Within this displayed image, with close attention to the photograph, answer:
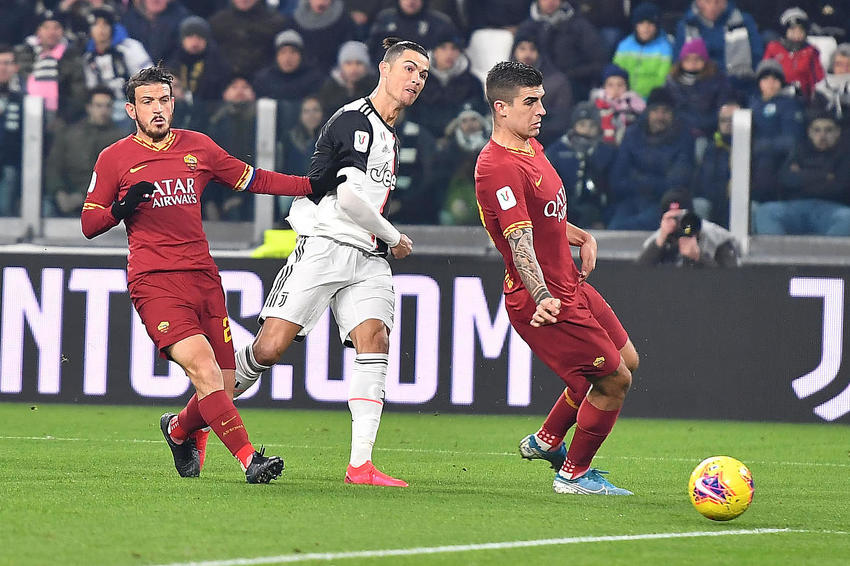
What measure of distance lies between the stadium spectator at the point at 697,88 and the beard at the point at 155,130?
20.9 feet

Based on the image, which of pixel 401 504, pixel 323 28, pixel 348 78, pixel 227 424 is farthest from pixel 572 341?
pixel 323 28

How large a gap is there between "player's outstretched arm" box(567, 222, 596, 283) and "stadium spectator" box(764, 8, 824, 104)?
617 centimetres

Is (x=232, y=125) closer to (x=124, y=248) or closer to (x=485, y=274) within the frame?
(x=124, y=248)

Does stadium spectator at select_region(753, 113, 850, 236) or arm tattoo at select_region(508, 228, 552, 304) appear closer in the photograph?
arm tattoo at select_region(508, 228, 552, 304)

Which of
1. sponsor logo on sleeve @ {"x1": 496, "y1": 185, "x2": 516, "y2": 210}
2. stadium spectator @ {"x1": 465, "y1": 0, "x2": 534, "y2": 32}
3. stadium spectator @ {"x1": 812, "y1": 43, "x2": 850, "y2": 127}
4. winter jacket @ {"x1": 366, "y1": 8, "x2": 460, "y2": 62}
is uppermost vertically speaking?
stadium spectator @ {"x1": 465, "y1": 0, "x2": 534, "y2": 32}

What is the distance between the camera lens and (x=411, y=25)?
14070mm

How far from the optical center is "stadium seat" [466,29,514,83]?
1425cm

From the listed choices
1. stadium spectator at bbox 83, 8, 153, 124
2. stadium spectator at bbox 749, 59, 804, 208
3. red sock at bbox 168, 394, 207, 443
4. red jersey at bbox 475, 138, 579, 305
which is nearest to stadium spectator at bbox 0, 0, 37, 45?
stadium spectator at bbox 83, 8, 153, 124

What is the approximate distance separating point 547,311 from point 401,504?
3.55ft

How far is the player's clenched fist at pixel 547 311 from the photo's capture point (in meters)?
6.34

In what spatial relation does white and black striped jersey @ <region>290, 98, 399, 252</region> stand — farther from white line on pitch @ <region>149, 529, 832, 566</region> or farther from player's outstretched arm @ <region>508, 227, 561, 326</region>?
white line on pitch @ <region>149, 529, 832, 566</region>

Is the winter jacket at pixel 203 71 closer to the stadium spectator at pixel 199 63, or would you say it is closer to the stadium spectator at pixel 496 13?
the stadium spectator at pixel 199 63

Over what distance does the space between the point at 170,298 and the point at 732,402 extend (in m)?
5.67

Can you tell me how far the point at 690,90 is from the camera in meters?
13.2
